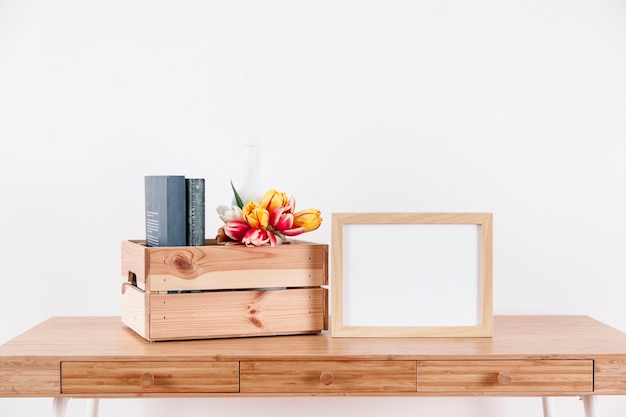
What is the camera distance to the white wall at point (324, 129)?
6.56 feet

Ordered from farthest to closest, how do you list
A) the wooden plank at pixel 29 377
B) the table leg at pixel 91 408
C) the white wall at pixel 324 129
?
the white wall at pixel 324 129 < the table leg at pixel 91 408 < the wooden plank at pixel 29 377

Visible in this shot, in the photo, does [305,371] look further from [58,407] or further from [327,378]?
[58,407]

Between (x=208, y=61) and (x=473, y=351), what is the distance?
997mm

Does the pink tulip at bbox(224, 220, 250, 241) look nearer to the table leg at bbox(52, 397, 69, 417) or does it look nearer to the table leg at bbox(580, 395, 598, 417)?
the table leg at bbox(52, 397, 69, 417)

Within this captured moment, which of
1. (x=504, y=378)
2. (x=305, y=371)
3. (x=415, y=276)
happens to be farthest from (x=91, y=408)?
(x=504, y=378)

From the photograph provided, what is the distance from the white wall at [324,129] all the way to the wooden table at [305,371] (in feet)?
1.67

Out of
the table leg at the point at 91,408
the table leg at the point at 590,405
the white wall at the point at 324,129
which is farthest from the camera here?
the white wall at the point at 324,129

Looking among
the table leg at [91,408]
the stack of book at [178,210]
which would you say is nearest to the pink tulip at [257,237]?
the stack of book at [178,210]

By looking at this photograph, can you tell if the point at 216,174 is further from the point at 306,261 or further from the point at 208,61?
the point at 306,261

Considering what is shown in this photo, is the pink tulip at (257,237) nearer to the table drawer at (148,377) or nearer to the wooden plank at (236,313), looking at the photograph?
the wooden plank at (236,313)

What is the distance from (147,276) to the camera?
1.59 m

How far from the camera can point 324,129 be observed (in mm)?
2021

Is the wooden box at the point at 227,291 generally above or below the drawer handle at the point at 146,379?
above

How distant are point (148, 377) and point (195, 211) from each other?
0.36m
